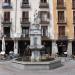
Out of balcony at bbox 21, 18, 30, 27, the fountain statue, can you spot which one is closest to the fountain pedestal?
the fountain statue

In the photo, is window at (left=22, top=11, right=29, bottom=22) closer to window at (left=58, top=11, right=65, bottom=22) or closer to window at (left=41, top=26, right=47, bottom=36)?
window at (left=41, top=26, right=47, bottom=36)

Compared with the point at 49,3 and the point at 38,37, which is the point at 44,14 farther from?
the point at 38,37

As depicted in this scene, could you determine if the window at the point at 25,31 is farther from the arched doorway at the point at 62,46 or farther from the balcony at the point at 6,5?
the arched doorway at the point at 62,46

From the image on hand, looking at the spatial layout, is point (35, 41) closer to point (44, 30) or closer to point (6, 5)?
point (44, 30)

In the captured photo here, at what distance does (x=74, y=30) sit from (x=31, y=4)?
863 cm

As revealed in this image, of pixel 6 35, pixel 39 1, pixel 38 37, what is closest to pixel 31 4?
pixel 39 1

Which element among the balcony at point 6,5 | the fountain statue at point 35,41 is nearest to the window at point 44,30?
the balcony at point 6,5

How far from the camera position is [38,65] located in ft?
109

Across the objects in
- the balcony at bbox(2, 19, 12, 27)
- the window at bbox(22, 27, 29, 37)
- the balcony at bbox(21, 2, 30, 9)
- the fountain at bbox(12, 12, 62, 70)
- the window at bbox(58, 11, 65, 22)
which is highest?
the balcony at bbox(21, 2, 30, 9)

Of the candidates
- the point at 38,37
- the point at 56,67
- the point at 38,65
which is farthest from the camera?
the point at 38,37

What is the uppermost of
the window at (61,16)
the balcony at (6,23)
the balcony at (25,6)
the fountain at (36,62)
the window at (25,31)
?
the balcony at (25,6)

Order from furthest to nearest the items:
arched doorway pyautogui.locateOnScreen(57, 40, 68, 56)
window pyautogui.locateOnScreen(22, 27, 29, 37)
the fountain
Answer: arched doorway pyautogui.locateOnScreen(57, 40, 68, 56) < window pyautogui.locateOnScreen(22, 27, 29, 37) < the fountain

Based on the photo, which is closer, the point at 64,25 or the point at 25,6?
the point at 64,25

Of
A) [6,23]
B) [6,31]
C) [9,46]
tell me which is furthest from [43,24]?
[9,46]
